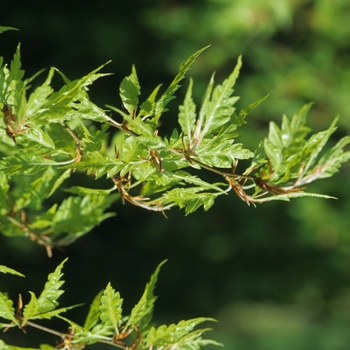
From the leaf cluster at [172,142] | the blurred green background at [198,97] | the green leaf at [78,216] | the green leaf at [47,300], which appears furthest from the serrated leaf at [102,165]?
the blurred green background at [198,97]

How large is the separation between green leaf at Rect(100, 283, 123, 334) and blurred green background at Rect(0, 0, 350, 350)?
2.36m

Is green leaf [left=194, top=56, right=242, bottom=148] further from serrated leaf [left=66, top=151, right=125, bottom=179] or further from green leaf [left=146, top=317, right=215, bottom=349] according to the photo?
green leaf [left=146, top=317, right=215, bottom=349]

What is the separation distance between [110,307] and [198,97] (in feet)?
8.33

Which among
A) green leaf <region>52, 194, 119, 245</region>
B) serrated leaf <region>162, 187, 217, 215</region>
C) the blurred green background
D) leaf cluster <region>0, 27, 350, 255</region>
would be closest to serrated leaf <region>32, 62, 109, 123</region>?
leaf cluster <region>0, 27, 350, 255</region>

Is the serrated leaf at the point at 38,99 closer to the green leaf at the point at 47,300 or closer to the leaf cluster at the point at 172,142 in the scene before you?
the leaf cluster at the point at 172,142

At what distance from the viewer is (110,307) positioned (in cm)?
59

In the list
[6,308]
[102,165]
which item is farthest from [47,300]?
[102,165]

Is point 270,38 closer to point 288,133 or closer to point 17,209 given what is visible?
point 17,209

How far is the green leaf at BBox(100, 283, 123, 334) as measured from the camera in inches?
23.1

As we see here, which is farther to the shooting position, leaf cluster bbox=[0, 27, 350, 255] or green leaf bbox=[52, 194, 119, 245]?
green leaf bbox=[52, 194, 119, 245]

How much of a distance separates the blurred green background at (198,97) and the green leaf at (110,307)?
2360 millimetres

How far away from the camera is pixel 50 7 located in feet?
10.3

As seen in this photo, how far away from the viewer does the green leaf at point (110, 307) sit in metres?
0.59

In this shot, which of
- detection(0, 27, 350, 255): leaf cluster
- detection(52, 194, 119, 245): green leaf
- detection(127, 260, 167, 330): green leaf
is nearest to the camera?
detection(0, 27, 350, 255): leaf cluster
